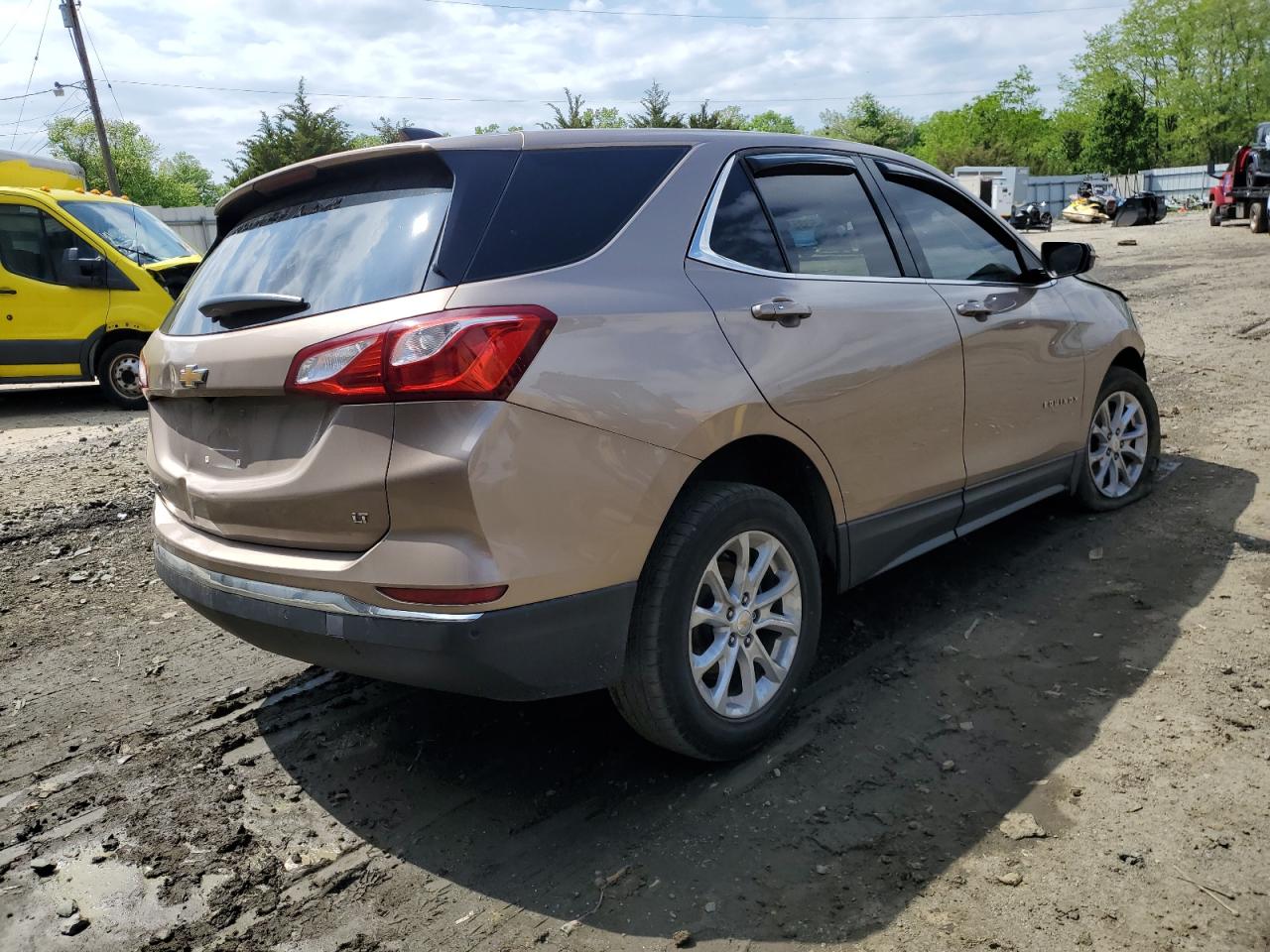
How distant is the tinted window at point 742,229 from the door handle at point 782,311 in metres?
0.15

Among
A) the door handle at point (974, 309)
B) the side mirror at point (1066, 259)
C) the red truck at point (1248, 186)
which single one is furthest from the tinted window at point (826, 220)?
the red truck at point (1248, 186)

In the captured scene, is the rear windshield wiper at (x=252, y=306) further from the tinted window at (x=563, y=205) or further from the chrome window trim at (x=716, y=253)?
the chrome window trim at (x=716, y=253)

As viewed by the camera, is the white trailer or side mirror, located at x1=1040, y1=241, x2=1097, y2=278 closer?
side mirror, located at x1=1040, y1=241, x2=1097, y2=278

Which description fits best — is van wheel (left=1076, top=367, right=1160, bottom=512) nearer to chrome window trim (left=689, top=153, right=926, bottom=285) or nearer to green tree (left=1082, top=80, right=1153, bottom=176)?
chrome window trim (left=689, top=153, right=926, bottom=285)

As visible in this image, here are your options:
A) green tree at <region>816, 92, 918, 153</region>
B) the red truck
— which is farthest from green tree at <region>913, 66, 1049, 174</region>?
the red truck

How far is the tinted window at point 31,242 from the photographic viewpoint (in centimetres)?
1043

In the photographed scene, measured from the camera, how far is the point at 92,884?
8.70 ft

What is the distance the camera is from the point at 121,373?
10516 mm

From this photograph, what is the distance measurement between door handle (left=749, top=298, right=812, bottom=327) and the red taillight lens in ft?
3.97

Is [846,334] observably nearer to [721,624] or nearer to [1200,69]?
[721,624]

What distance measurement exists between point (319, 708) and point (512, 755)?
0.84 metres

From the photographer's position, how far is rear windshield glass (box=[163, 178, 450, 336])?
8.51 ft

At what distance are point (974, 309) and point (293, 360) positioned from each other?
2.68m

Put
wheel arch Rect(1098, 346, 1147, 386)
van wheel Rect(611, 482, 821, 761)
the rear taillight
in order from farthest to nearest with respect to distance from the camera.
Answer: wheel arch Rect(1098, 346, 1147, 386), van wheel Rect(611, 482, 821, 761), the rear taillight
